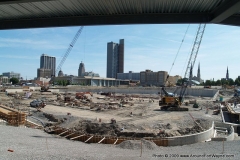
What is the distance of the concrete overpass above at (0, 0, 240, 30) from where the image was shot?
654 cm

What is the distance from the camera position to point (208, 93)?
250 ft

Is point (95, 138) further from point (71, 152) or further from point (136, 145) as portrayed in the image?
point (71, 152)

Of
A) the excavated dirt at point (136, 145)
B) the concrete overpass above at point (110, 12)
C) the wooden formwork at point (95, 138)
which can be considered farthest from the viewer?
the wooden formwork at point (95, 138)

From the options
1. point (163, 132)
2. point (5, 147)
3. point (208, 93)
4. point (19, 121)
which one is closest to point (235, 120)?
point (163, 132)

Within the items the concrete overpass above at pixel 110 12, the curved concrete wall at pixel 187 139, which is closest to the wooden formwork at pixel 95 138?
the curved concrete wall at pixel 187 139

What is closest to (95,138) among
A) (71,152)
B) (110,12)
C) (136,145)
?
(136,145)

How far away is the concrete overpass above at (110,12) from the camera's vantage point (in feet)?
21.4

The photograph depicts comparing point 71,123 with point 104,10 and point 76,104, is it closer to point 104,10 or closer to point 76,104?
point 104,10

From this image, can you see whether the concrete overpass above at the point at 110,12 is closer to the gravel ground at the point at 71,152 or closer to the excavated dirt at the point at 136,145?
the gravel ground at the point at 71,152

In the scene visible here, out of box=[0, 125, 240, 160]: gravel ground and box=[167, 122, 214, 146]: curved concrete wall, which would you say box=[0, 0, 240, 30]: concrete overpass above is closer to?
box=[0, 125, 240, 160]: gravel ground

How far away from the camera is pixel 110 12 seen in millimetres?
7324

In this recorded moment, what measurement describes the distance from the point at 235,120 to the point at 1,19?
30.1m

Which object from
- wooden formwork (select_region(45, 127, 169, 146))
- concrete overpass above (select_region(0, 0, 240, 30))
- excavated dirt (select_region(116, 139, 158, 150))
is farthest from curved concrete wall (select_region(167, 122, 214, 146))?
concrete overpass above (select_region(0, 0, 240, 30))

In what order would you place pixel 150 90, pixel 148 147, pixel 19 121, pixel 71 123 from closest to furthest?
pixel 148 147, pixel 19 121, pixel 71 123, pixel 150 90
